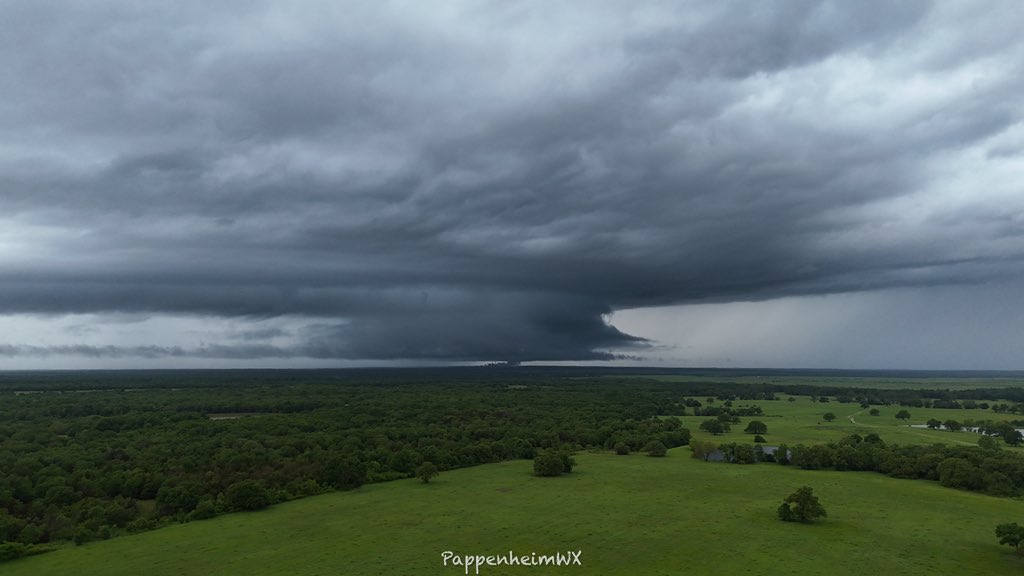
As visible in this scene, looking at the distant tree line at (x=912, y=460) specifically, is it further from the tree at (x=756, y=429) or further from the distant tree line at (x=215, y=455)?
the tree at (x=756, y=429)

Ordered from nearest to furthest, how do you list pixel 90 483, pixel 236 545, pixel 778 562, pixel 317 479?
1. pixel 778 562
2. pixel 236 545
3. pixel 90 483
4. pixel 317 479

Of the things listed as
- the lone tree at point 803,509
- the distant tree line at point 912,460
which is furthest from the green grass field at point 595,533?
the distant tree line at point 912,460

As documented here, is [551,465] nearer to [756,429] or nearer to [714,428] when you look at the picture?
[714,428]

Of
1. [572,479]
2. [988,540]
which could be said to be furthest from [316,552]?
[988,540]

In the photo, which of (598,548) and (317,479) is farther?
(317,479)

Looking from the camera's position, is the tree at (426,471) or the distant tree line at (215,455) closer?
the distant tree line at (215,455)

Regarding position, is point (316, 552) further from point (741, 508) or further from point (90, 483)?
point (741, 508)
